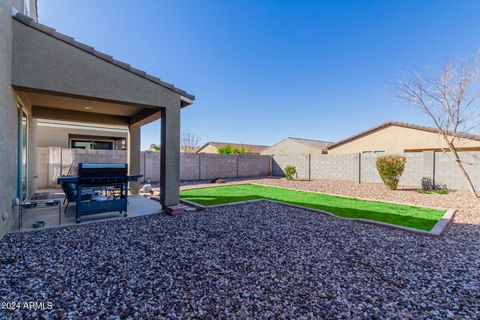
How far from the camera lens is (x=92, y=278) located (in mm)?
2762

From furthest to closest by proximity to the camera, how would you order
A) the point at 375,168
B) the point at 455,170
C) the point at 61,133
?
the point at 61,133, the point at 375,168, the point at 455,170

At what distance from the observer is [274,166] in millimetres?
20188

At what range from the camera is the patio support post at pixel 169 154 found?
234 inches

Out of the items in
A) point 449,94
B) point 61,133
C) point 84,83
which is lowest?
point 84,83

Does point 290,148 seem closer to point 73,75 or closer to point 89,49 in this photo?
point 89,49

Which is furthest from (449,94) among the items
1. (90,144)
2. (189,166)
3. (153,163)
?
(90,144)

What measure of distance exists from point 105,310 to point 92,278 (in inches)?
30.8

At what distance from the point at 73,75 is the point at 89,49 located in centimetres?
70

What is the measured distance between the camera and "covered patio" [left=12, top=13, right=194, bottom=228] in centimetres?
427

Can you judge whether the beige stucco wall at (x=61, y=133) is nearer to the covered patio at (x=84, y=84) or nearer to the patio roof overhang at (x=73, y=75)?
the covered patio at (x=84, y=84)

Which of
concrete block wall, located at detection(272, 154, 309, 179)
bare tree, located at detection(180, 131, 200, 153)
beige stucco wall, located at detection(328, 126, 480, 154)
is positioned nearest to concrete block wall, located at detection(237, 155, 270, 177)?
concrete block wall, located at detection(272, 154, 309, 179)

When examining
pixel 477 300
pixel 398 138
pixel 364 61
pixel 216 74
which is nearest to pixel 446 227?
pixel 477 300

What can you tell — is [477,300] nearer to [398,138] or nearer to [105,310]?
[105,310]

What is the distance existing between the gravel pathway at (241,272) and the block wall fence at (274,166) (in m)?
8.28
